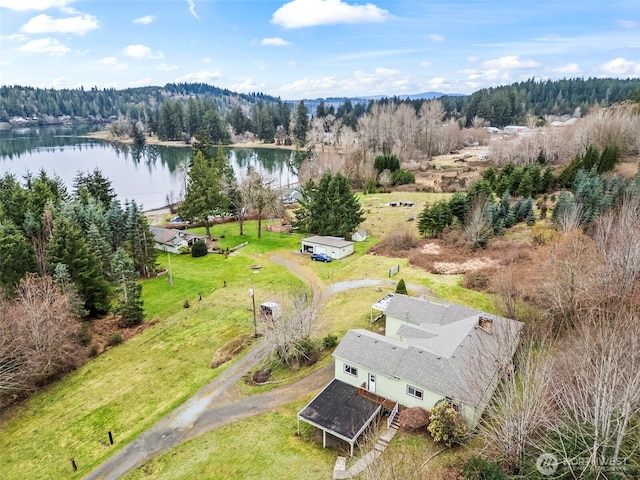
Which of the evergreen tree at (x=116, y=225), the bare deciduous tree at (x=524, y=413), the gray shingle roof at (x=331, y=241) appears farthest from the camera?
the gray shingle roof at (x=331, y=241)

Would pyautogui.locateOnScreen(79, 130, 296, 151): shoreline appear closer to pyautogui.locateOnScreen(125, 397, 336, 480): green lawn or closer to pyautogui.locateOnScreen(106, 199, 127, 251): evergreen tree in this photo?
pyautogui.locateOnScreen(106, 199, 127, 251): evergreen tree

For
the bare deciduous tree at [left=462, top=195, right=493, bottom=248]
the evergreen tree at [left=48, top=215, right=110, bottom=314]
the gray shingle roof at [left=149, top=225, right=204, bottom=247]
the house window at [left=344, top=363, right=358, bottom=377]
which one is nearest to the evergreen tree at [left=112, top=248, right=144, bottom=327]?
the evergreen tree at [left=48, top=215, right=110, bottom=314]

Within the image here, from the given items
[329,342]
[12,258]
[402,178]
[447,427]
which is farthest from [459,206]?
[12,258]

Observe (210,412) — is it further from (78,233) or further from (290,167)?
(290,167)

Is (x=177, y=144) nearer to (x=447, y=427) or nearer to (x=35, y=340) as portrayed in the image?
(x=35, y=340)

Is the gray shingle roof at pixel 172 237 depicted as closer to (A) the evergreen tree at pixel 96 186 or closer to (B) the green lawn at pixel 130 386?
(A) the evergreen tree at pixel 96 186

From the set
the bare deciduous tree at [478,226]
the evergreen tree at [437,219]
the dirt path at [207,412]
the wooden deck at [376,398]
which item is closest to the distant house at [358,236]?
the evergreen tree at [437,219]
